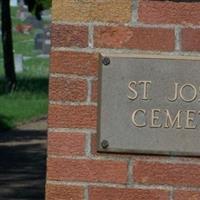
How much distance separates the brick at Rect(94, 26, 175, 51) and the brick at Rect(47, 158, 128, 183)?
490 millimetres

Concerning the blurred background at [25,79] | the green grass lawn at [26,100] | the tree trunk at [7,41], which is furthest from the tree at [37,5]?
the green grass lawn at [26,100]

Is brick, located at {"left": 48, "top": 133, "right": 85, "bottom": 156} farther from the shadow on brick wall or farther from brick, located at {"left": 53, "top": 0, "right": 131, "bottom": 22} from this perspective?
the shadow on brick wall

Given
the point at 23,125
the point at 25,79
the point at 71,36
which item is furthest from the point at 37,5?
the point at 71,36

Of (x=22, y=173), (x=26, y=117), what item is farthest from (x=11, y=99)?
(x=22, y=173)

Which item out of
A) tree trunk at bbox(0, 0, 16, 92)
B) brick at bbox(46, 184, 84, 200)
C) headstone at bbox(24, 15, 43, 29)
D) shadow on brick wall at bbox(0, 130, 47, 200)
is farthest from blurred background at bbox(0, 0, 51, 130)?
brick at bbox(46, 184, 84, 200)

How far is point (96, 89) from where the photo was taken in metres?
4.34

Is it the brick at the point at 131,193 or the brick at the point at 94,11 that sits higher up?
the brick at the point at 94,11

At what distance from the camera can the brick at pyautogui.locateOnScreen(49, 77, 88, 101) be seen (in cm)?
432

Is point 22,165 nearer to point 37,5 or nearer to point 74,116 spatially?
point 74,116

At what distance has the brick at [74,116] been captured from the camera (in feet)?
14.2

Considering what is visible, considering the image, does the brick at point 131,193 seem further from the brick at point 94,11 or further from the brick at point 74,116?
the brick at point 94,11

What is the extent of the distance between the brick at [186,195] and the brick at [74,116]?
44 cm

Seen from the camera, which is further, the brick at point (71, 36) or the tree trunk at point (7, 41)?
the tree trunk at point (7, 41)

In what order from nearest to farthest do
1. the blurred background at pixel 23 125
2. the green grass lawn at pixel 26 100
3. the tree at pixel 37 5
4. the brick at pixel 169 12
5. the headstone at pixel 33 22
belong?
the brick at pixel 169 12 < the blurred background at pixel 23 125 < the green grass lawn at pixel 26 100 < the tree at pixel 37 5 < the headstone at pixel 33 22
